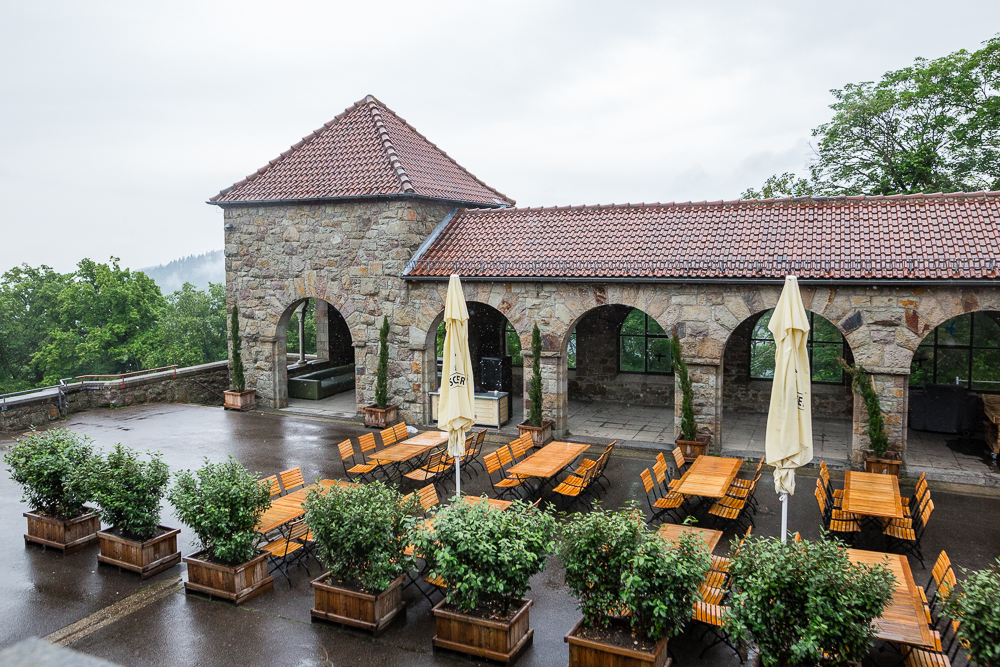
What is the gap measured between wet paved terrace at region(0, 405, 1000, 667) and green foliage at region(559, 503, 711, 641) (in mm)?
851

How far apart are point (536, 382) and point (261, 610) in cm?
838

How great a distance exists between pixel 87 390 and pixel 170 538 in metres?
12.2

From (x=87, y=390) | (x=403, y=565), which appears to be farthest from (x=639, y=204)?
(x=87, y=390)

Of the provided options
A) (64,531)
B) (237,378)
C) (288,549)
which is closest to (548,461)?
(288,549)

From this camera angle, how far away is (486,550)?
22.2ft

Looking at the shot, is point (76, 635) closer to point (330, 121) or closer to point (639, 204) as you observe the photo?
point (639, 204)

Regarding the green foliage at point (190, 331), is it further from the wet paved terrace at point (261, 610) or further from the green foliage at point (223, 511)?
the green foliage at point (223, 511)

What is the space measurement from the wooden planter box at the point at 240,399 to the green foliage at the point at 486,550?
13.4 meters

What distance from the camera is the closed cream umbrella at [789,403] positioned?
8.09m

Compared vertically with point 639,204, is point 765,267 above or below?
below

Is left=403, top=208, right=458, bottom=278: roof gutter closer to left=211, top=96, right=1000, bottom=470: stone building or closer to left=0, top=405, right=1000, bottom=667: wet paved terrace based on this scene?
left=211, top=96, right=1000, bottom=470: stone building

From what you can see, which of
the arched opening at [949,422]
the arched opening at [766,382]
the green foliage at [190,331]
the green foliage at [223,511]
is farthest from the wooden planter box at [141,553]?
the green foliage at [190,331]

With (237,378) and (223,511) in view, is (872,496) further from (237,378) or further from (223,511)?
(237,378)

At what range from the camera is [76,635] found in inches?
297
